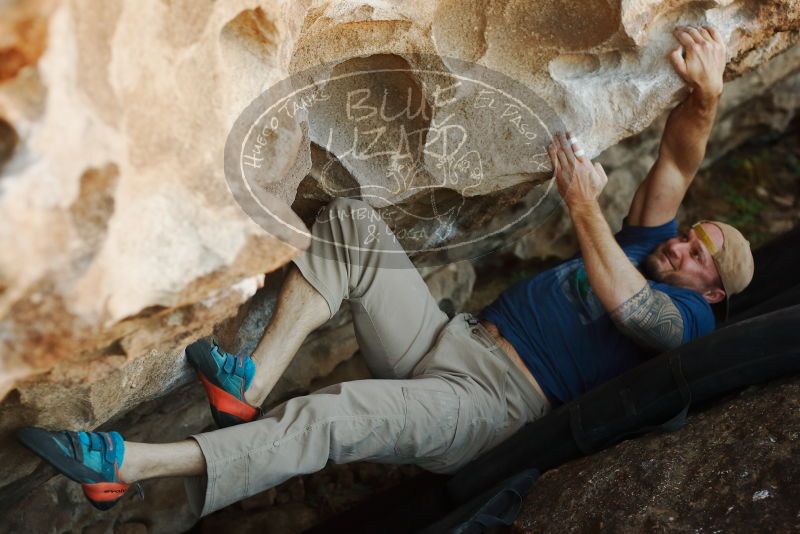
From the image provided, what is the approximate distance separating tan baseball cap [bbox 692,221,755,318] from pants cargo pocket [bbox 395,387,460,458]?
2.95 ft

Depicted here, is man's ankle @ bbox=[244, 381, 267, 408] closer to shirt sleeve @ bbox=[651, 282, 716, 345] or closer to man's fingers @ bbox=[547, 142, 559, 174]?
man's fingers @ bbox=[547, 142, 559, 174]

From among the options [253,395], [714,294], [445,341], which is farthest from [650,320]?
[253,395]

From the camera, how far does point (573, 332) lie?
234 centimetres

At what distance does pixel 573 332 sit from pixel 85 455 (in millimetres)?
1307

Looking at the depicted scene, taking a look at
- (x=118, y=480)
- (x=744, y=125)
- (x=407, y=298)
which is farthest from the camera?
(x=744, y=125)

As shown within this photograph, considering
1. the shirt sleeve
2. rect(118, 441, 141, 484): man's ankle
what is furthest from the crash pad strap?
rect(118, 441, 141, 484): man's ankle

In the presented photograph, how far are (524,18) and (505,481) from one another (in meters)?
1.13

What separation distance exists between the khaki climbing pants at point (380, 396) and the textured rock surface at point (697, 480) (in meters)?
0.28

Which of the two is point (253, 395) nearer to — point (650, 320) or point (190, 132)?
point (190, 132)

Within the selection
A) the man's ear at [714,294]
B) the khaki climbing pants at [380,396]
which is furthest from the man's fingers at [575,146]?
the man's ear at [714,294]

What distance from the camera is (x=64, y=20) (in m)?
1.07

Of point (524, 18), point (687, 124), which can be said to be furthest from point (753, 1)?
point (524, 18)

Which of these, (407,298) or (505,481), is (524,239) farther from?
(505,481)

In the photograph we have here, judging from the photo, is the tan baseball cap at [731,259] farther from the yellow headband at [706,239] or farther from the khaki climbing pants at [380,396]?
the khaki climbing pants at [380,396]
